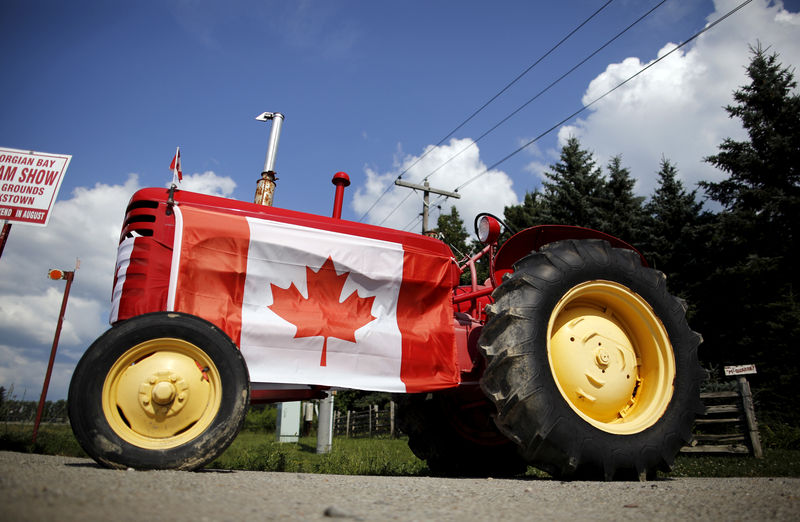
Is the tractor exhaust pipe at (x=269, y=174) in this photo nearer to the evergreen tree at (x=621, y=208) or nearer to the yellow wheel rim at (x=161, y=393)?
the yellow wheel rim at (x=161, y=393)

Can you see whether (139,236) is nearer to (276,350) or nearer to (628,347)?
(276,350)

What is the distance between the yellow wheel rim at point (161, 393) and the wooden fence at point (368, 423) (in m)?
16.8

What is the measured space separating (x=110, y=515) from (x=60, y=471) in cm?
88

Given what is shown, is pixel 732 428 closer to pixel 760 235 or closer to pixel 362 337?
pixel 362 337

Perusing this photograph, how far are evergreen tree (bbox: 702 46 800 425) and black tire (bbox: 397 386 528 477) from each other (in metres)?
12.2

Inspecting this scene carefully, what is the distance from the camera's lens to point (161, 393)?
2.29 m

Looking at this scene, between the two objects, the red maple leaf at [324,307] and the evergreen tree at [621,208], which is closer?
the red maple leaf at [324,307]

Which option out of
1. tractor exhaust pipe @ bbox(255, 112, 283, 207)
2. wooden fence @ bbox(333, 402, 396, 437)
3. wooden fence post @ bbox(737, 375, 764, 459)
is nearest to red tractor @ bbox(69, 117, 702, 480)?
tractor exhaust pipe @ bbox(255, 112, 283, 207)

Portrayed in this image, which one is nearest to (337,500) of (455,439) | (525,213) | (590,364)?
(590,364)

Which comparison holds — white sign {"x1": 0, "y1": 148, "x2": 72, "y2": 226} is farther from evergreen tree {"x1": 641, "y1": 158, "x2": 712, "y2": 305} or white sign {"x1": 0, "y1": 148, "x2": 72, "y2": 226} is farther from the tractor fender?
evergreen tree {"x1": 641, "y1": 158, "x2": 712, "y2": 305}

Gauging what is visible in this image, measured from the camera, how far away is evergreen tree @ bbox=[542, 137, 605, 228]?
20625 mm

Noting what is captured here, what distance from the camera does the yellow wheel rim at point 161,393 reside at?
2.29 m

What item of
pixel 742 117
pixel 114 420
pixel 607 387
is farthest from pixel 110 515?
pixel 742 117

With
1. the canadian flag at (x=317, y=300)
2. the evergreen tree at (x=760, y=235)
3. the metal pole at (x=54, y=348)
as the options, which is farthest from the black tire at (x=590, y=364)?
the evergreen tree at (x=760, y=235)
